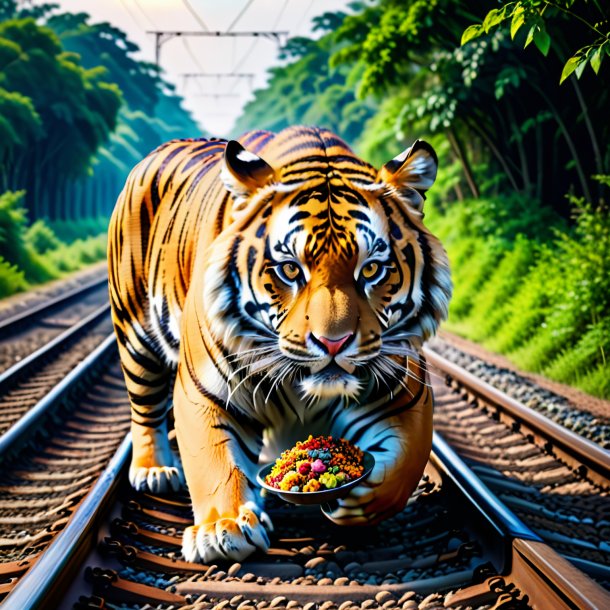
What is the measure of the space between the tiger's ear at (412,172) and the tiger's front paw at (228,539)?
1.33 meters

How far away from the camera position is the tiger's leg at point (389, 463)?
2982mm

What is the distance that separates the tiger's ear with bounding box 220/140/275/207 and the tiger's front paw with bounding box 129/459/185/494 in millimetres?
1495

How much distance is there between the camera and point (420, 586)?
2770mm

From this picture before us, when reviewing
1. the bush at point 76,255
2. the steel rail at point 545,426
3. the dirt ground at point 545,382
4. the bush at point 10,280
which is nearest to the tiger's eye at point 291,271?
the steel rail at point 545,426

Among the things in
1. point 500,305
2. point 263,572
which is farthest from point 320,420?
point 500,305

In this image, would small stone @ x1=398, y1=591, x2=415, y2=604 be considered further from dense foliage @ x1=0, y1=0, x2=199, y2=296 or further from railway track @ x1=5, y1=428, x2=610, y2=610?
dense foliage @ x1=0, y1=0, x2=199, y2=296

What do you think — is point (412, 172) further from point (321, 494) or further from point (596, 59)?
point (321, 494)

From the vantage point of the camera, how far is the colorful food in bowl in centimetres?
287

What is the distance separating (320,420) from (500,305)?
6935 mm

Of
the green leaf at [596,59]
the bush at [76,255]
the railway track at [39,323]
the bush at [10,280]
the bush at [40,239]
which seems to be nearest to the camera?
the green leaf at [596,59]

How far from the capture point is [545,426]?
15.9ft

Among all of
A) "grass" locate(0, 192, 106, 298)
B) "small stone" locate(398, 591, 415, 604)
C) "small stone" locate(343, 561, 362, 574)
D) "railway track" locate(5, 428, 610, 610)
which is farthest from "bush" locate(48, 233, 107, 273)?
"small stone" locate(398, 591, 415, 604)

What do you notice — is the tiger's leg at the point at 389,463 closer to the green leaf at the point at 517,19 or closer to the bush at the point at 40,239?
the green leaf at the point at 517,19

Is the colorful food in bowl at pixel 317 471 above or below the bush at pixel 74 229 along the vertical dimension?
below
